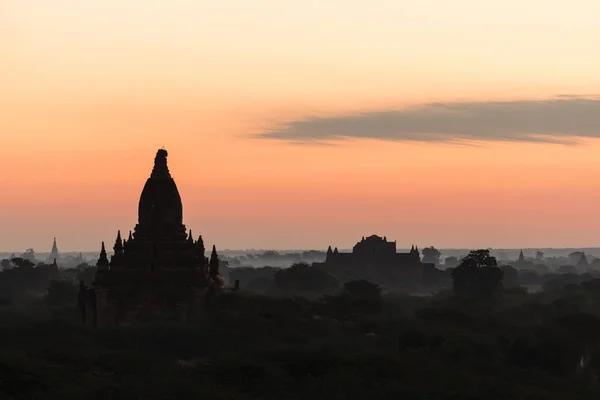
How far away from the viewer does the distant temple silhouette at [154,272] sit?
94.3 m

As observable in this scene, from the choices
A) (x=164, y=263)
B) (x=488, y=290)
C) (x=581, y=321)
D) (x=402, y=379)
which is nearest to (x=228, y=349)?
(x=164, y=263)

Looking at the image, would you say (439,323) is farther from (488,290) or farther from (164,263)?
(488,290)

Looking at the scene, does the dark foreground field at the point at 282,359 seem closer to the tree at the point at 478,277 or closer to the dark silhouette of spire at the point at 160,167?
the dark silhouette of spire at the point at 160,167

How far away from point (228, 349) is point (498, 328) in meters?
26.2

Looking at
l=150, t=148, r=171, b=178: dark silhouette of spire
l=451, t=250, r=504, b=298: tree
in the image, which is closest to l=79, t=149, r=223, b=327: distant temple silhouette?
l=150, t=148, r=171, b=178: dark silhouette of spire

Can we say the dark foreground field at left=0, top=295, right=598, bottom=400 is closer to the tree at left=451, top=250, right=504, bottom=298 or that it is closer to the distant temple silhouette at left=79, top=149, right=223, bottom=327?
the distant temple silhouette at left=79, top=149, right=223, bottom=327

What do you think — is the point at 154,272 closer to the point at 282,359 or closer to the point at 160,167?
the point at 160,167

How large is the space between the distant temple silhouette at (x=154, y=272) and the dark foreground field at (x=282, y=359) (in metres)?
2.49

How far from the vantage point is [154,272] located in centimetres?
9575

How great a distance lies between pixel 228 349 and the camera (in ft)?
282

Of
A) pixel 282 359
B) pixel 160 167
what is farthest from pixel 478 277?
pixel 282 359

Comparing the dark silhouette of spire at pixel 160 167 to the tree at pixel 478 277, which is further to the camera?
the tree at pixel 478 277

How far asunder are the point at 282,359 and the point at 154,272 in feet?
89.4

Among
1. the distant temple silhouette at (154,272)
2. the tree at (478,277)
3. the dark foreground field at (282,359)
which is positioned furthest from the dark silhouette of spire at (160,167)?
the tree at (478,277)
